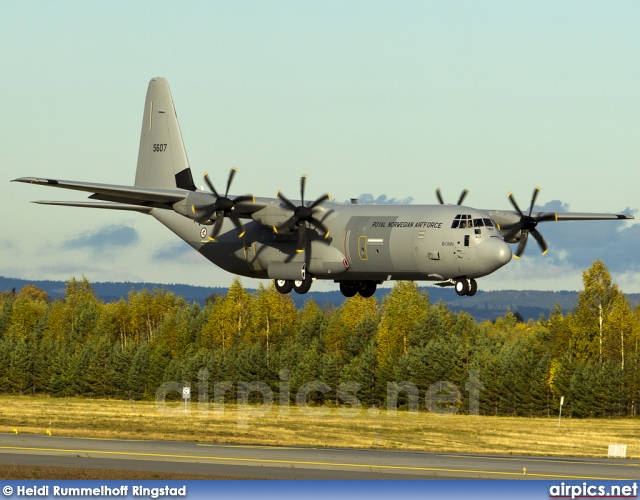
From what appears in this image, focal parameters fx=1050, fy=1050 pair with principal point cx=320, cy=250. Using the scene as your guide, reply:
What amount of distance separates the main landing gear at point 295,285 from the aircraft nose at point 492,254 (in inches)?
340

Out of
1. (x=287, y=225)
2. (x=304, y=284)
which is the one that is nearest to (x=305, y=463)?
(x=304, y=284)

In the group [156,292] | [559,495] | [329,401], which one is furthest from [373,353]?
[559,495]

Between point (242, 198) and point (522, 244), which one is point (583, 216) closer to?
point (522, 244)

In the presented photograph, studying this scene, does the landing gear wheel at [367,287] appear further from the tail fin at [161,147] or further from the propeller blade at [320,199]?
the tail fin at [161,147]

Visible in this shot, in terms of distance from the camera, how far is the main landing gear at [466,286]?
1737 inches

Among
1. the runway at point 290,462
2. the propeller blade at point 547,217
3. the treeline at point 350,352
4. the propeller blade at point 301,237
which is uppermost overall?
the propeller blade at point 547,217

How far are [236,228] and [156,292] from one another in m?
101

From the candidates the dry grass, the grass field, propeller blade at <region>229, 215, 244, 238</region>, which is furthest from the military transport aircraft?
the dry grass

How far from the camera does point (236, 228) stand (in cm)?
5106

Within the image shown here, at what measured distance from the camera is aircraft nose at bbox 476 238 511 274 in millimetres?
42656

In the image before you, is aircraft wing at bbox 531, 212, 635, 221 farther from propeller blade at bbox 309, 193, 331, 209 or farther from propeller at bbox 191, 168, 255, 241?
propeller at bbox 191, 168, 255, 241

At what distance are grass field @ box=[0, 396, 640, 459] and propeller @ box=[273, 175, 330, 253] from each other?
38.4ft

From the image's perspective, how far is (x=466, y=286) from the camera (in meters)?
44.3

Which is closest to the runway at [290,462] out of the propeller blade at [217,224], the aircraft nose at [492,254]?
the aircraft nose at [492,254]
